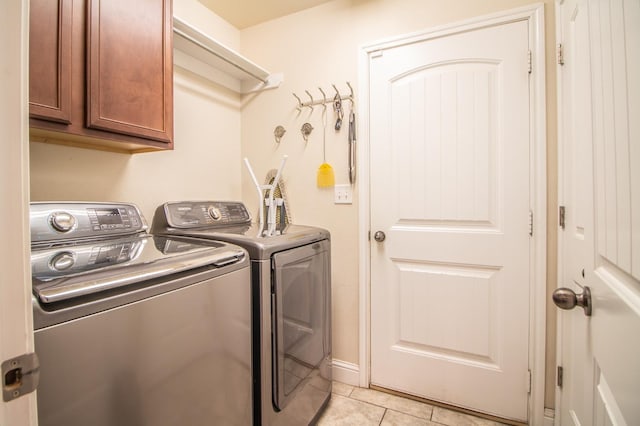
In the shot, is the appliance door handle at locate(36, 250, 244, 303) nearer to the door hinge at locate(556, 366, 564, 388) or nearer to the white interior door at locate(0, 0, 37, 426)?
the white interior door at locate(0, 0, 37, 426)

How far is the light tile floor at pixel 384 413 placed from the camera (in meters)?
1.61

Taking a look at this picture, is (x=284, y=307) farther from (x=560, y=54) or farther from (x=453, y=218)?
(x=560, y=54)

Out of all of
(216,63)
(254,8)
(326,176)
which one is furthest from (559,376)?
(254,8)

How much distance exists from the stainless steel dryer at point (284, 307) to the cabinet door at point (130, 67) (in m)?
0.48

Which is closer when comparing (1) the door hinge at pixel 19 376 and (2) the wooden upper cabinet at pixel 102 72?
(1) the door hinge at pixel 19 376

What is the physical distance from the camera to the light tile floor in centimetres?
161

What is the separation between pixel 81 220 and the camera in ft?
3.95

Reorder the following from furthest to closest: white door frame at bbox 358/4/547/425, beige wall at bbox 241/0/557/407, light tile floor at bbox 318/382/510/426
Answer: beige wall at bbox 241/0/557/407 → light tile floor at bbox 318/382/510/426 → white door frame at bbox 358/4/547/425

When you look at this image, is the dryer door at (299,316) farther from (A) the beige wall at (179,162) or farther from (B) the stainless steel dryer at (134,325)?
(A) the beige wall at (179,162)

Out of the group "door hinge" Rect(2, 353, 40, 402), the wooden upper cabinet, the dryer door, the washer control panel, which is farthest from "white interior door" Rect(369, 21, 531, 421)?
"door hinge" Rect(2, 353, 40, 402)

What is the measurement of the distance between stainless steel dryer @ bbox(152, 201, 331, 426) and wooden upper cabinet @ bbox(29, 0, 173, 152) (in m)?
0.46

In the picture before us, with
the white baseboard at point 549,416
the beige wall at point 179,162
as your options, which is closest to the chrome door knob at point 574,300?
the white baseboard at point 549,416

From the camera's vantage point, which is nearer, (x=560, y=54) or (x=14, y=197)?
(x=14, y=197)

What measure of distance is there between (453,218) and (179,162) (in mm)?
1662
